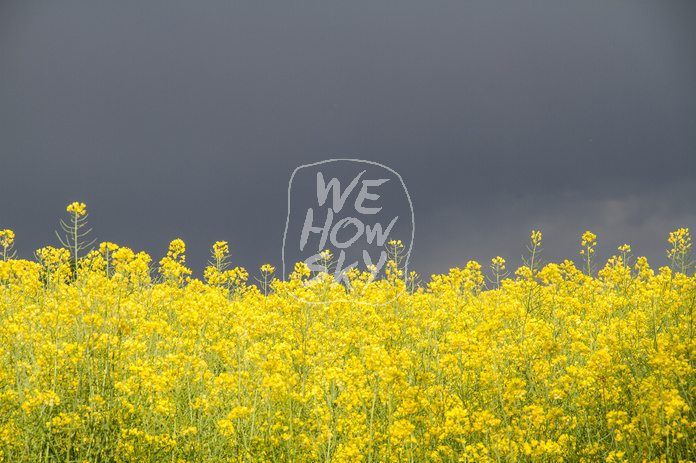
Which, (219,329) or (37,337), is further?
(219,329)

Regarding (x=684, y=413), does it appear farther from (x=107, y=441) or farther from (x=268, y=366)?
(x=107, y=441)

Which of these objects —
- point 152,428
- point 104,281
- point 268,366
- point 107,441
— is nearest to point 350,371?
point 268,366

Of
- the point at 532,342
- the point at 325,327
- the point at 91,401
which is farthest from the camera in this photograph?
the point at 325,327

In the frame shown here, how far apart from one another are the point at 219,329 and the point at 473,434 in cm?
352

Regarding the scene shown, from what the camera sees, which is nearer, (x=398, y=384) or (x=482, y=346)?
(x=398, y=384)

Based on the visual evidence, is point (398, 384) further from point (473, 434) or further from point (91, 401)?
point (91, 401)

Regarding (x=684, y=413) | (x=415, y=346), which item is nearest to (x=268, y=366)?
(x=415, y=346)

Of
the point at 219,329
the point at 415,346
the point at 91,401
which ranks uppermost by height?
the point at 219,329

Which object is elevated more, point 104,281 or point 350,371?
point 104,281

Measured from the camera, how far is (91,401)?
2.65 metres

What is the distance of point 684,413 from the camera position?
3133 mm

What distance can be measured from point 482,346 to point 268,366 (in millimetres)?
1668

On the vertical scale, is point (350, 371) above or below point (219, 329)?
below

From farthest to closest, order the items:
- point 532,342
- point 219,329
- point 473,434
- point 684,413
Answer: point 219,329 < point 532,342 < point 684,413 < point 473,434
